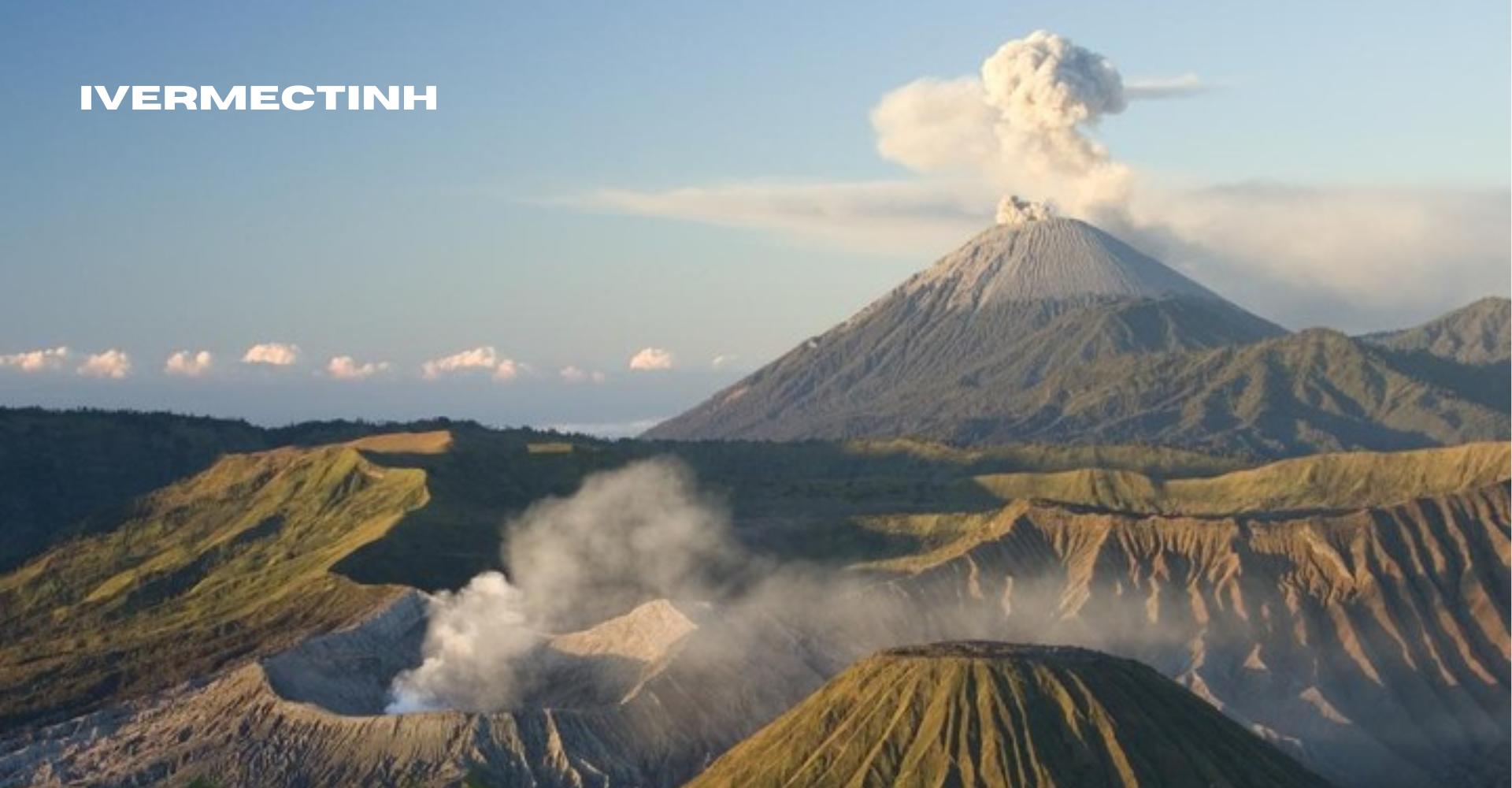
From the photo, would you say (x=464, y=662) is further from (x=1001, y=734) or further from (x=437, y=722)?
(x=1001, y=734)

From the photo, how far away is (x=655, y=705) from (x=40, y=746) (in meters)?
39.9

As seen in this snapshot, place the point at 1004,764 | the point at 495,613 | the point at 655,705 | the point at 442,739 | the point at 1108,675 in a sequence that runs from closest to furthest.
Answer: the point at 1004,764 < the point at 1108,675 < the point at 442,739 < the point at 655,705 < the point at 495,613

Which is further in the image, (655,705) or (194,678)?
(194,678)

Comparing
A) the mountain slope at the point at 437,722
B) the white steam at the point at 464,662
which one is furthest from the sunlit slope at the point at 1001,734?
the white steam at the point at 464,662

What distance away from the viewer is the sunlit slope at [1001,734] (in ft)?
447

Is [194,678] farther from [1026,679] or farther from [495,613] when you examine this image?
[1026,679]

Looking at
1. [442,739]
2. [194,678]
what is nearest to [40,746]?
[194,678]

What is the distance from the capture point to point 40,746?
556 ft

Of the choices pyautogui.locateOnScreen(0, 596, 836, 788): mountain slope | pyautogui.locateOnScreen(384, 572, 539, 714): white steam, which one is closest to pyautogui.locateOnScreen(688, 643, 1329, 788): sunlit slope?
pyautogui.locateOnScreen(0, 596, 836, 788): mountain slope

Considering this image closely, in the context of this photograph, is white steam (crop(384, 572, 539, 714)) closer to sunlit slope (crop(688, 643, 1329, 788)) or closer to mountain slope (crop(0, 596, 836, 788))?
mountain slope (crop(0, 596, 836, 788))

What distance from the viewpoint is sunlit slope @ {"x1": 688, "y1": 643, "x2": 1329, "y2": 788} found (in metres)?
136

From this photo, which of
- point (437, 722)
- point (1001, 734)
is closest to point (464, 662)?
point (437, 722)

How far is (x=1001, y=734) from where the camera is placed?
13800cm

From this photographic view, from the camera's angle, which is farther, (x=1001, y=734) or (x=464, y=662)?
(x=464, y=662)
